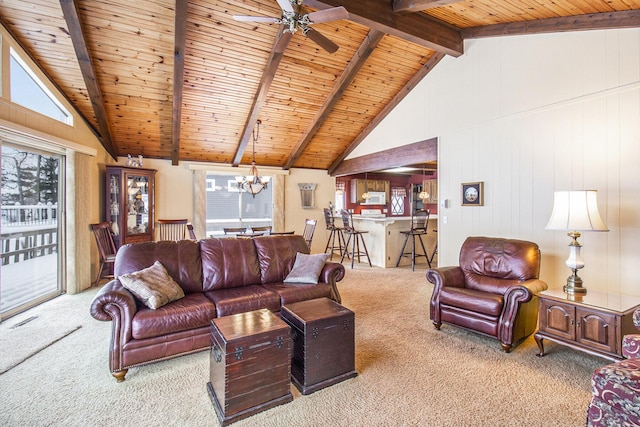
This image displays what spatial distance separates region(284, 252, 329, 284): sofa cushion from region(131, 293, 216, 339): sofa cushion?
0.97 meters

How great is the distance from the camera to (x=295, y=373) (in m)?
2.34

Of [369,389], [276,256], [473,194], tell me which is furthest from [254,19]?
[473,194]

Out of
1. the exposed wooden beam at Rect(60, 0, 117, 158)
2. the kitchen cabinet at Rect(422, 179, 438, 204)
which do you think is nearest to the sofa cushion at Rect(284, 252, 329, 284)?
the exposed wooden beam at Rect(60, 0, 117, 158)

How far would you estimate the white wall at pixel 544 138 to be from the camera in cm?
311

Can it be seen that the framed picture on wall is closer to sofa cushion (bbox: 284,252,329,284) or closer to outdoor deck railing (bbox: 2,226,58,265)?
sofa cushion (bbox: 284,252,329,284)

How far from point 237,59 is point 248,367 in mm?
4223

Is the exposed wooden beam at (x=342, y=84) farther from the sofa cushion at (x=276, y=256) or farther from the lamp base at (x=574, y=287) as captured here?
the lamp base at (x=574, y=287)

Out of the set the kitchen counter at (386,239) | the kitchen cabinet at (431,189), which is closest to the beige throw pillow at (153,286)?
the kitchen counter at (386,239)

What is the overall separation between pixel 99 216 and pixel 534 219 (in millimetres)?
6659

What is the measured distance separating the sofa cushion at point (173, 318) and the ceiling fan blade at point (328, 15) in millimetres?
2741

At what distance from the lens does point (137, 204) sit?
19.4 ft

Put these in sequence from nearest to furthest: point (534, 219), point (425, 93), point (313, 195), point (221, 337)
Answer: point (221, 337) → point (534, 219) → point (425, 93) → point (313, 195)

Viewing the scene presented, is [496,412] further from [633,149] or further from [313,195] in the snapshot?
[313,195]

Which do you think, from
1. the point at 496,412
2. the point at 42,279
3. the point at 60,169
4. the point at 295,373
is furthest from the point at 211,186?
the point at 496,412
